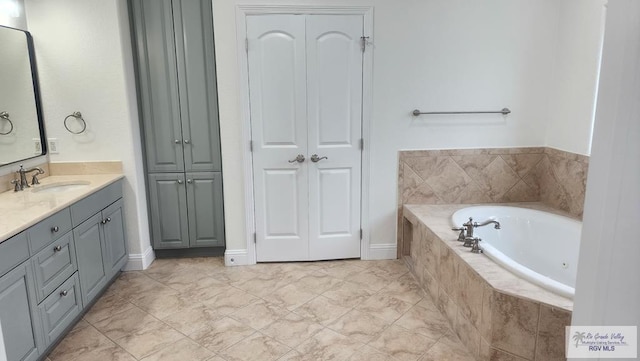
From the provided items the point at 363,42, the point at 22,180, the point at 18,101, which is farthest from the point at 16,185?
the point at 363,42

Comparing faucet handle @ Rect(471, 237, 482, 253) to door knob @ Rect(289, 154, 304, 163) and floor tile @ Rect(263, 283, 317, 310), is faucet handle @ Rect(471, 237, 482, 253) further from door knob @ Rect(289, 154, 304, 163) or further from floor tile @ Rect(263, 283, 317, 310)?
door knob @ Rect(289, 154, 304, 163)

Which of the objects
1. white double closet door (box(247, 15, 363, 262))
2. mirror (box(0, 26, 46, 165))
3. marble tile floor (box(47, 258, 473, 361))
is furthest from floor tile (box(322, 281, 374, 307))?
mirror (box(0, 26, 46, 165))

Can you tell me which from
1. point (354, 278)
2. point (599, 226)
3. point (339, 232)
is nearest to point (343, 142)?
point (339, 232)

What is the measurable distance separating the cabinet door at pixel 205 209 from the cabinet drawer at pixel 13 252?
1.57 meters

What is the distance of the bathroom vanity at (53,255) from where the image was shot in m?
2.01

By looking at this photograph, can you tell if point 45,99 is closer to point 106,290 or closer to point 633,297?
point 106,290

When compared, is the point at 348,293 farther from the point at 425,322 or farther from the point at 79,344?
the point at 79,344

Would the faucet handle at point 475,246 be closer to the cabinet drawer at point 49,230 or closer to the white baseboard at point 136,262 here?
the cabinet drawer at point 49,230

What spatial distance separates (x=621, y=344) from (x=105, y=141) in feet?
11.4

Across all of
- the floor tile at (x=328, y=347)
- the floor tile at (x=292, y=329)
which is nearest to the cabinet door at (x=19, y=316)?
the floor tile at (x=292, y=329)

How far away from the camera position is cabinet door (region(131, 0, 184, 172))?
3.31 metres

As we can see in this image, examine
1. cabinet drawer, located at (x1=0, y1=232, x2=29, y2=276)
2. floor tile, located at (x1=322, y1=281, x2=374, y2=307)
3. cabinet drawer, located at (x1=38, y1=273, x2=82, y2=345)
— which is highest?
cabinet drawer, located at (x1=0, y1=232, x2=29, y2=276)

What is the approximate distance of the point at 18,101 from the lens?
9.53 feet

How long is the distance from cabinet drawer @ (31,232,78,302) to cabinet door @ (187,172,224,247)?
1.16 m
